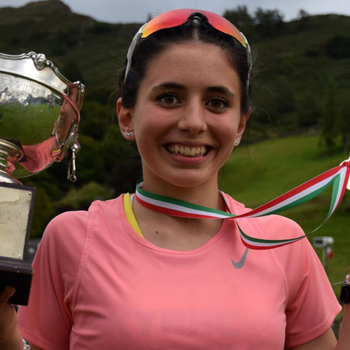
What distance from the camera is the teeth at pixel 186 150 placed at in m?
2.44

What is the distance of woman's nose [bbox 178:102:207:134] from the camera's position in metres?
2.38

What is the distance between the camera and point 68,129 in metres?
2.83

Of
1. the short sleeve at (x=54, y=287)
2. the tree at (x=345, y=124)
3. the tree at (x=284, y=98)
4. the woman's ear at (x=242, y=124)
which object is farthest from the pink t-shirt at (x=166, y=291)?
the tree at (x=284, y=98)

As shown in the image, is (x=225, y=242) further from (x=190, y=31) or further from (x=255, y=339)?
(x=190, y=31)

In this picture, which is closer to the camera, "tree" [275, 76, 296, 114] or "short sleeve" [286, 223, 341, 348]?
"short sleeve" [286, 223, 341, 348]

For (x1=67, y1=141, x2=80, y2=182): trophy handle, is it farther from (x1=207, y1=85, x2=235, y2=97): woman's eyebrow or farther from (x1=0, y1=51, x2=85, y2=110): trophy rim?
(x1=207, y1=85, x2=235, y2=97): woman's eyebrow

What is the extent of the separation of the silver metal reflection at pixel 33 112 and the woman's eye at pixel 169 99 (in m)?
0.46

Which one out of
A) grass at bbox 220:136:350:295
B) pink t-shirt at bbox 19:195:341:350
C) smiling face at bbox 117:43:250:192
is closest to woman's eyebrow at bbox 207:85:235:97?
smiling face at bbox 117:43:250:192

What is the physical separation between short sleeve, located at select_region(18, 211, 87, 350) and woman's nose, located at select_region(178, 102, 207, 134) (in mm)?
519

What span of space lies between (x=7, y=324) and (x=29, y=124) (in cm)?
84

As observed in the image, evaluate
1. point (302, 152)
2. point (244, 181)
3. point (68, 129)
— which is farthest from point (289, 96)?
point (68, 129)

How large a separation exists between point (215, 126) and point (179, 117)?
0.13 metres

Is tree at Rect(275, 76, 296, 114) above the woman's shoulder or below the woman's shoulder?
below

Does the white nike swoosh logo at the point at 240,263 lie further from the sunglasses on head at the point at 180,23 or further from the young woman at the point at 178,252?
the sunglasses on head at the point at 180,23
